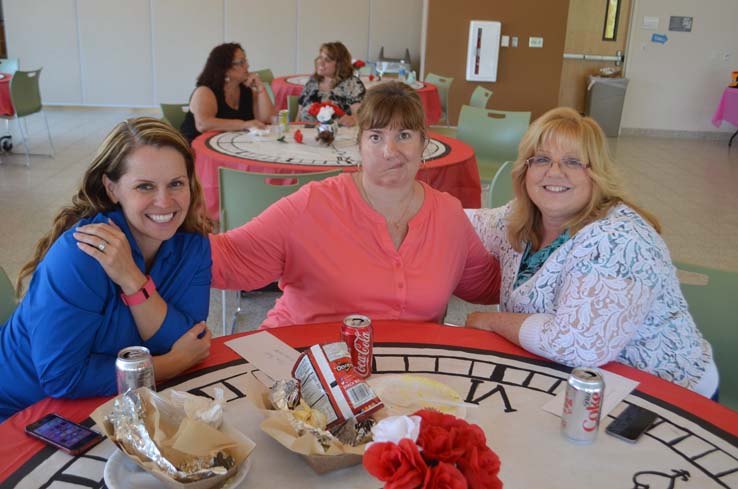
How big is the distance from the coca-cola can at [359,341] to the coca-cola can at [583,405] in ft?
1.47

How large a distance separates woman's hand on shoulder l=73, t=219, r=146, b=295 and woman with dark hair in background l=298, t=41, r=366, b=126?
433 centimetres

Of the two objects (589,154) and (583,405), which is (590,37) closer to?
(589,154)

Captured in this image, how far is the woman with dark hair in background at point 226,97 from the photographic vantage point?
4.71 meters

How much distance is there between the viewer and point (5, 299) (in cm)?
183

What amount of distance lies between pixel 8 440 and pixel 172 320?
0.43 m

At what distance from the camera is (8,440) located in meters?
1.27

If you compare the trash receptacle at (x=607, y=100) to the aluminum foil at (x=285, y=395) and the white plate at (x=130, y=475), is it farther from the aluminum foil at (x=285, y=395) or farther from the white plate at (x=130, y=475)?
the white plate at (x=130, y=475)

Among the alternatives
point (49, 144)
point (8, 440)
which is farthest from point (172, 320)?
point (49, 144)

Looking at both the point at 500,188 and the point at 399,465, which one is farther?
the point at 500,188

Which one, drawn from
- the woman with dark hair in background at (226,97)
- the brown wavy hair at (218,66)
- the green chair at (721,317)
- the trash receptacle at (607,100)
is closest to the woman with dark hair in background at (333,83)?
the woman with dark hair in background at (226,97)

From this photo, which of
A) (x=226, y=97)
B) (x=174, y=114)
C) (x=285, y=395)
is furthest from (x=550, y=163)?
(x=174, y=114)

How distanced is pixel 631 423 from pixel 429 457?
705mm

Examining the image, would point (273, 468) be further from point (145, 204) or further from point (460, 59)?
point (460, 59)

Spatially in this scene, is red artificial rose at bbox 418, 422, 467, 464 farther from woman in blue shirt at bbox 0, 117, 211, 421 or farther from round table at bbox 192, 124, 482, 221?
round table at bbox 192, 124, 482, 221
